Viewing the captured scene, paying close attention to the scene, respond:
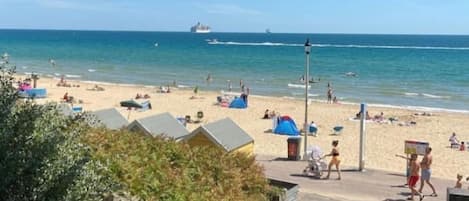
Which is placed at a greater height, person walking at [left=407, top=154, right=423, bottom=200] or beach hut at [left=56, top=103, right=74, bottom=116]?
beach hut at [left=56, top=103, right=74, bottom=116]

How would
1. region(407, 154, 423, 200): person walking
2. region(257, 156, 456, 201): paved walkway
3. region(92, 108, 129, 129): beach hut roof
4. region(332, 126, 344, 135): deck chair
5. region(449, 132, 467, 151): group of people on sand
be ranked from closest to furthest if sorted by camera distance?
region(257, 156, 456, 201): paved walkway, region(407, 154, 423, 200): person walking, region(92, 108, 129, 129): beach hut roof, region(449, 132, 467, 151): group of people on sand, region(332, 126, 344, 135): deck chair

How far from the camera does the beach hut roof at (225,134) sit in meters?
12.0

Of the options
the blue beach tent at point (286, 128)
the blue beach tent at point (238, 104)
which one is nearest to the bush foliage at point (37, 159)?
the blue beach tent at point (286, 128)

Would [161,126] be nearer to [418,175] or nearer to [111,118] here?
[111,118]

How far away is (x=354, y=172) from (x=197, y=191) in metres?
8.28

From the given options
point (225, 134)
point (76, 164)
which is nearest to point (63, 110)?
point (76, 164)

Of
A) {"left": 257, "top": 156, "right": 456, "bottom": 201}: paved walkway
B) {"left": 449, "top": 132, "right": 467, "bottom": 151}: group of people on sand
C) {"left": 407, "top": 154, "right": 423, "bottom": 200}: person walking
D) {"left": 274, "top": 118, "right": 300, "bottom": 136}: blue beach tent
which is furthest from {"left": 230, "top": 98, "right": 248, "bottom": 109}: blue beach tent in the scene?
{"left": 407, "top": 154, "right": 423, "bottom": 200}: person walking

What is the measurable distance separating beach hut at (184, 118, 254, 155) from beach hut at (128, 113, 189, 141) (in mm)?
381

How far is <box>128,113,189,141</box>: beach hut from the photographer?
12016 mm

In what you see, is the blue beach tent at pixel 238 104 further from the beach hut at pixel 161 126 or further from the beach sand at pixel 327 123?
the beach hut at pixel 161 126

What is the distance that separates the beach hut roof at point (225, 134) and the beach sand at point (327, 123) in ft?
12.7

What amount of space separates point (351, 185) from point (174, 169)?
22.4 ft

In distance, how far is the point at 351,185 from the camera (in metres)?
12.2

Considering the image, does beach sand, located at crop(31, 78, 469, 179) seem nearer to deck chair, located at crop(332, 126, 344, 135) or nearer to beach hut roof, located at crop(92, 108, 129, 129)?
deck chair, located at crop(332, 126, 344, 135)
